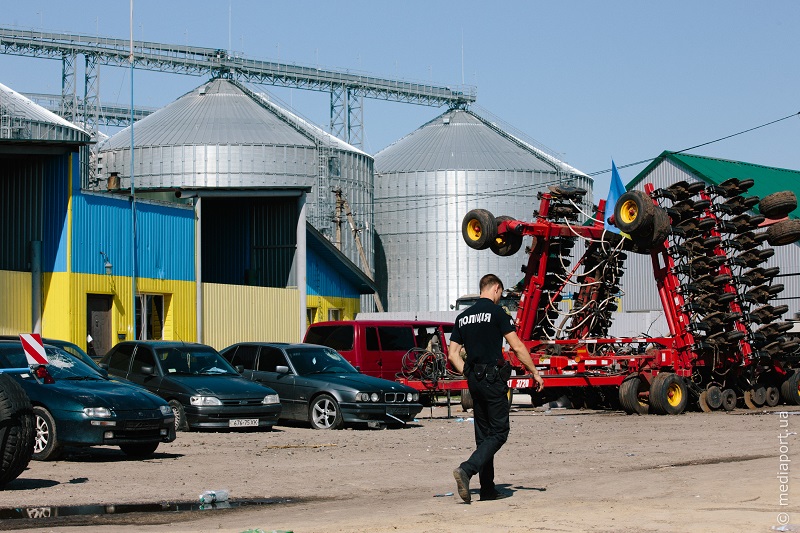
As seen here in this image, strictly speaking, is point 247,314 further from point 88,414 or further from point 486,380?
point 486,380

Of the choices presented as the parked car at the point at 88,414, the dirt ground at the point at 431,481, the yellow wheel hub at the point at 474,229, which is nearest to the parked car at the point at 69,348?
the parked car at the point at 88,414

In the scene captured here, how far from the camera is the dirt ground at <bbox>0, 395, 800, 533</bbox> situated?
898 cm

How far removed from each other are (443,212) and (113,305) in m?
34.5

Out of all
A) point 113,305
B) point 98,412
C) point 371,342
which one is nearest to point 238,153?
point 113,305

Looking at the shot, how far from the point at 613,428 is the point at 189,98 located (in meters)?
42.7

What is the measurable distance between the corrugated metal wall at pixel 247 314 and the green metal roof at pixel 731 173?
15401mm

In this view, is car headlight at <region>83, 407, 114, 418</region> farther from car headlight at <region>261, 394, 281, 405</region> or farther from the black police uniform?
the black police uniform

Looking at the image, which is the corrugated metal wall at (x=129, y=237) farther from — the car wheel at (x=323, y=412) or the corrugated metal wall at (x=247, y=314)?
the car wheel at (x=323, y=412)

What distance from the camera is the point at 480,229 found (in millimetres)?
26500

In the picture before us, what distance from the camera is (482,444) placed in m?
10.0

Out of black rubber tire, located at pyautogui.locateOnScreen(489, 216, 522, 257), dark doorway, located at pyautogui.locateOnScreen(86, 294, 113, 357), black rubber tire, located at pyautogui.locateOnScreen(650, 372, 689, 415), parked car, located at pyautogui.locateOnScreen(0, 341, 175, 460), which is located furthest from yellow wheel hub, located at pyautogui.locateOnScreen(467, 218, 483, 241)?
parked car, located at pyautogui.locateOnScreen(0, 341, 175, 460)

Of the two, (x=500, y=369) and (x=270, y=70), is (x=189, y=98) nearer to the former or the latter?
(x=270, y=70)

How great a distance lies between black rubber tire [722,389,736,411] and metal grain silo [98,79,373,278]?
2863cm

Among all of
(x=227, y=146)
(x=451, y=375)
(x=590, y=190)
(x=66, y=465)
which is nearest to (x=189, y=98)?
(x=227, y=146)
